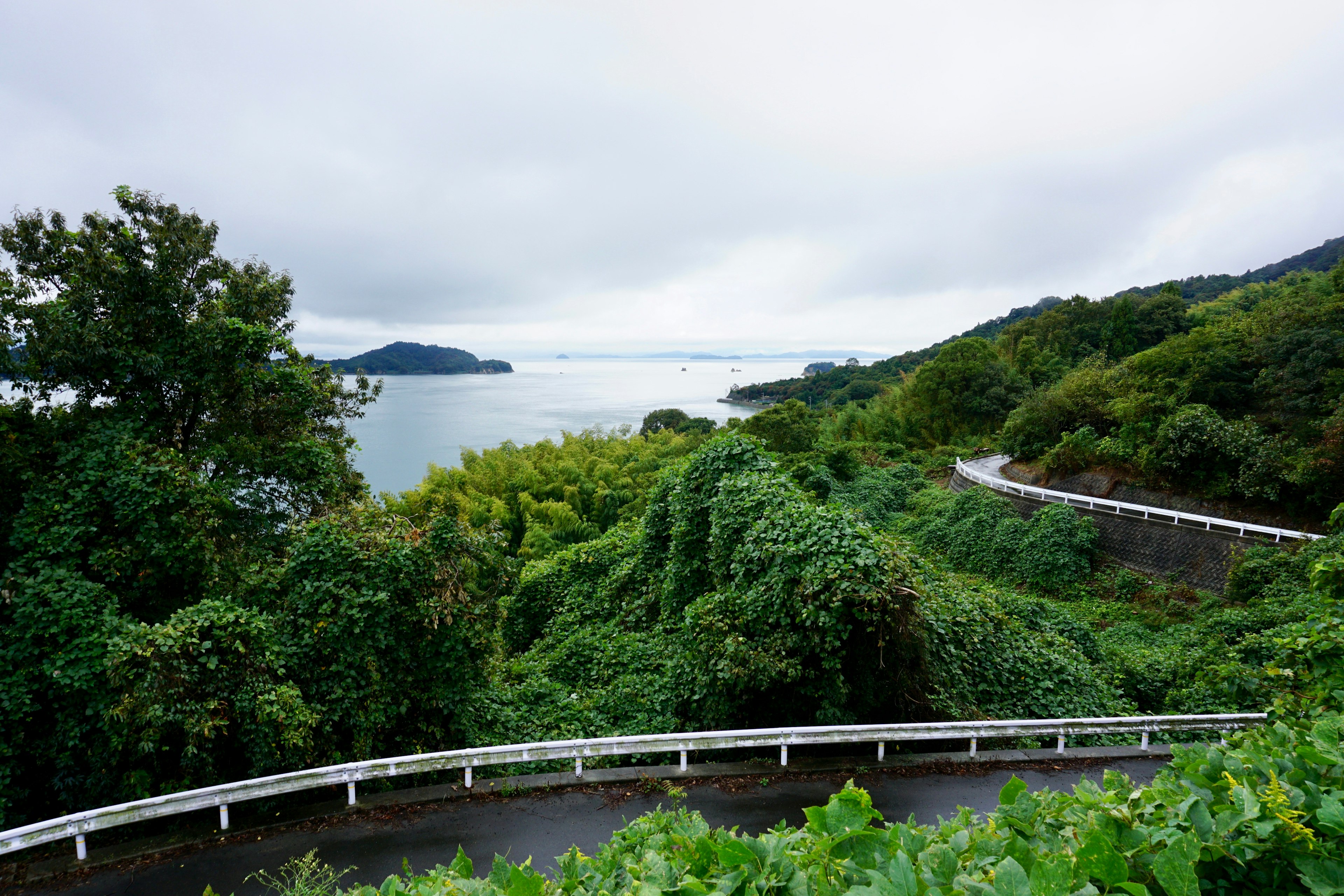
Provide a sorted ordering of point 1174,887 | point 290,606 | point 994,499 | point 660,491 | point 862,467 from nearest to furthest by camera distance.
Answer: point 1174,887, point 290,606, point 660,491, point 994,499, point 862,467

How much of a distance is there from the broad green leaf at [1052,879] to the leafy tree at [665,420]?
51.1m

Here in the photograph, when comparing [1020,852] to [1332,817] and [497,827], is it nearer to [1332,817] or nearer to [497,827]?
[1332,817]

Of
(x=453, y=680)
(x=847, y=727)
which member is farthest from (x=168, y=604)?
(x=847, y=727)

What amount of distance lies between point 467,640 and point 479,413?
6482 centimetres

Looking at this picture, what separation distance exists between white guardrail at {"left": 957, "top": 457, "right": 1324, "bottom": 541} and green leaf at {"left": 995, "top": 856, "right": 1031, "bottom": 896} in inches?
622

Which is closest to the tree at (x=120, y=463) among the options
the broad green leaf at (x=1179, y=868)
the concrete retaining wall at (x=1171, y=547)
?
the broad green leaf at (x=1179, y=868)

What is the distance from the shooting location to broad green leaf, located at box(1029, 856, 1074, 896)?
129 centimetres

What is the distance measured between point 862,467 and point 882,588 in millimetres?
23229

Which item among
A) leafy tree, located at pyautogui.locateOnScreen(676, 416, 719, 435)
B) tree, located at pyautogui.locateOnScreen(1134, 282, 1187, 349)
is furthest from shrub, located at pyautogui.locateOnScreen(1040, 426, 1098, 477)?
leafy tree, located at pyautogui.locateOnScreen(676, 416, 719, 435)

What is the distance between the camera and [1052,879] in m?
1.31

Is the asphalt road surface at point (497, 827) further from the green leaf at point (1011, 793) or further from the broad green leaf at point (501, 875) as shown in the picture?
the broad green leaf at point (501, 875)

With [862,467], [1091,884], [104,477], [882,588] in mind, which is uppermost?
[104,477]

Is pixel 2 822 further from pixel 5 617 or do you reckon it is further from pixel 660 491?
pixel 660 491

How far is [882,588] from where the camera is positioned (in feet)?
17.9
